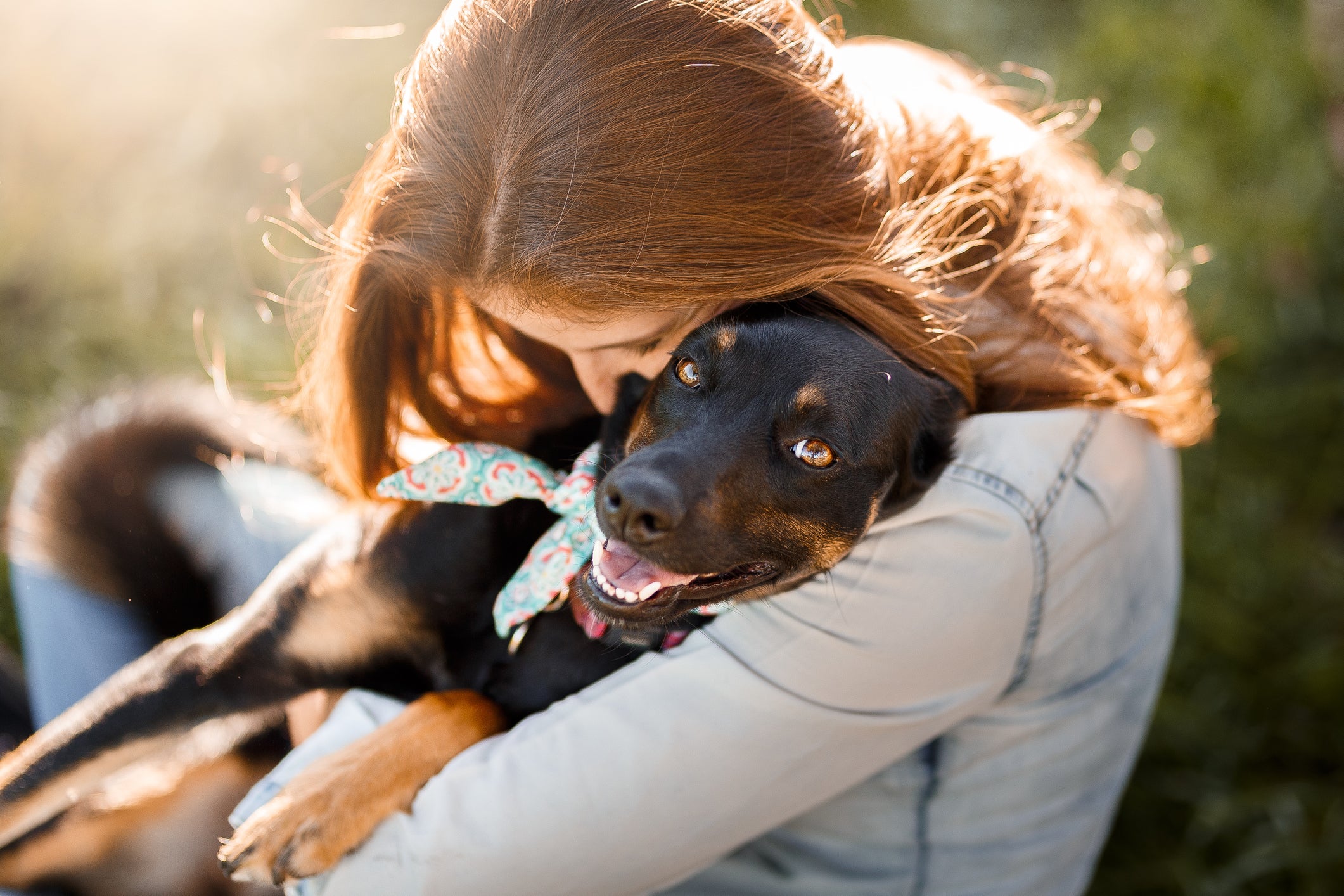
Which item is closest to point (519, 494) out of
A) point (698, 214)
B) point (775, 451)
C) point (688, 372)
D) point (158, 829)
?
point (688, 372)

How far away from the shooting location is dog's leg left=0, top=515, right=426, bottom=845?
192 cm

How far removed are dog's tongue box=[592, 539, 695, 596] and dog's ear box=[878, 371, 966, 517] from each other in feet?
1.35

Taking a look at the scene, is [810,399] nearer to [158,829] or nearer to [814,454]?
[814,454]

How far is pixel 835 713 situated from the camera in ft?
5.39

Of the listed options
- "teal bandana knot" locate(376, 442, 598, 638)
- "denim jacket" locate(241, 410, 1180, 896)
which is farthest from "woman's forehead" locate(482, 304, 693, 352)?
"denim jacket" locate(241, 410, 1180, 896)

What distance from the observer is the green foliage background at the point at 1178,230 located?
3342 mm

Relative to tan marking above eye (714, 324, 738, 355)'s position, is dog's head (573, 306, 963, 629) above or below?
below

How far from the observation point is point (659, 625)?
5.70 feet

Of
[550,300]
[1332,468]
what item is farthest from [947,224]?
[1332,468]

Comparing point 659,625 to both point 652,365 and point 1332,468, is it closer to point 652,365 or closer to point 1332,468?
A: point 652,365

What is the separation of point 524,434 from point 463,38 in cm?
82

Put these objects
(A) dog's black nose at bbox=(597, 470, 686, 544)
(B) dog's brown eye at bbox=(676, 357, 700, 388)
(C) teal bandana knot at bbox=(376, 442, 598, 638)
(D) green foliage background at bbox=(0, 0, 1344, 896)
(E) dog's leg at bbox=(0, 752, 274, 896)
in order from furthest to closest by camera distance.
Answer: (D) green foliage background at bbox=(0, 0, 1344, 896), (E) dog's leg at bbox=(0, 752, 274, 896), (C) teal bandana knot at bbox=(376, 442, 598, 638), (B) dog's brown eye at bbox=(676, 357, 700, 388), (A) dog's black nose at bbox=(597, 470, 686, 544)

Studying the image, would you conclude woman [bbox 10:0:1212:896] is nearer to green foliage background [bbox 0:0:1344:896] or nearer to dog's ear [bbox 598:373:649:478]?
dog's ear [bbox 598:373:649:478]

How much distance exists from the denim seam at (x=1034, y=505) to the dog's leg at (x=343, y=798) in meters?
1.01
